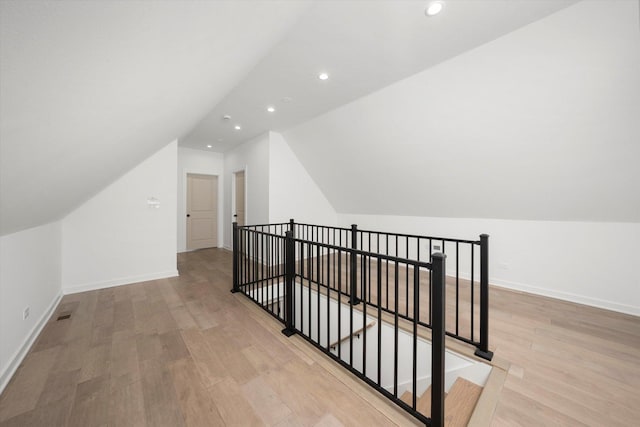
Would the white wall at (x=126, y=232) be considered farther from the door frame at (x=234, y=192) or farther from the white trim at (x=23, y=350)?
the door frame at (x=234, y=192)

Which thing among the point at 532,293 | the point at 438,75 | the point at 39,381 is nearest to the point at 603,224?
the point at 532,293

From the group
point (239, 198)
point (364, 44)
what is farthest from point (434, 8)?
point (239, 198)

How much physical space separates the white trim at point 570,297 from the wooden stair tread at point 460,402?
212 centimetres

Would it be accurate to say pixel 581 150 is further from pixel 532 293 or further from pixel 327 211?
pixel 327 211

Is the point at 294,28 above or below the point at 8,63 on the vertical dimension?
above

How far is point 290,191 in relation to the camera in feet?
16.0

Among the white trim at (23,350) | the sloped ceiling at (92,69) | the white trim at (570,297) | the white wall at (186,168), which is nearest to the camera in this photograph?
the sloped ceiling at (92,69)

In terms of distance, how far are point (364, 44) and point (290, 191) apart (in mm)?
3120

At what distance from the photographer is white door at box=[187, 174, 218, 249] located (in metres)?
5.93

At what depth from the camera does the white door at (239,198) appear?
5704 millimetres

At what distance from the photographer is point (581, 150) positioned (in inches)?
90.7

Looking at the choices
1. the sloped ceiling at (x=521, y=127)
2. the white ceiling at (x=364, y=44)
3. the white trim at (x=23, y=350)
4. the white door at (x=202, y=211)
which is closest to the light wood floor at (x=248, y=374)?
the white trim at (x=23, y=350)

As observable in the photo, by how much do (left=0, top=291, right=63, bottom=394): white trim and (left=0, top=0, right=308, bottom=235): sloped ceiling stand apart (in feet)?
3.20

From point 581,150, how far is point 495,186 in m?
0.84
